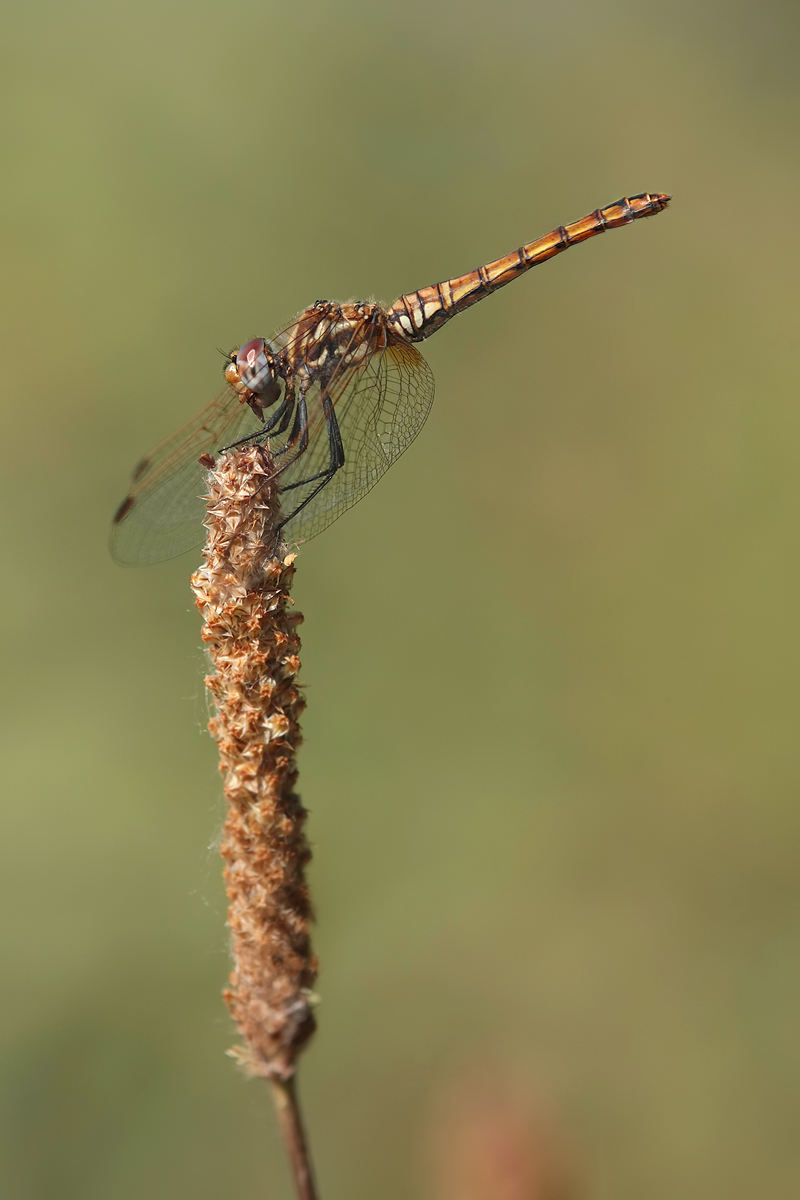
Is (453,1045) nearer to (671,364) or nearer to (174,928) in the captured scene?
(174,928)

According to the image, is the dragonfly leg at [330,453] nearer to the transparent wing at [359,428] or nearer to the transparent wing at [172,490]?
the transparent wing at [359,428]

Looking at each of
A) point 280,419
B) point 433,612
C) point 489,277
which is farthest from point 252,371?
point 433,612

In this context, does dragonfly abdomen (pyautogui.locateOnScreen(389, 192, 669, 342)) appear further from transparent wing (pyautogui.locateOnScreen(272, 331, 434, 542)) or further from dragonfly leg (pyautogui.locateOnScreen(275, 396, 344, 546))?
dragonfly leg (pyautogui.locateOnScreen(275, 396, 344, 546))

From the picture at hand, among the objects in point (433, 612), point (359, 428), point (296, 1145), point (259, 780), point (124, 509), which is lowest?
point (296, 1145)

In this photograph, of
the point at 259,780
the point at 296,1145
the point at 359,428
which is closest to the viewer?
the point at 296,1145

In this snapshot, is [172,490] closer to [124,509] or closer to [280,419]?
[124,509]

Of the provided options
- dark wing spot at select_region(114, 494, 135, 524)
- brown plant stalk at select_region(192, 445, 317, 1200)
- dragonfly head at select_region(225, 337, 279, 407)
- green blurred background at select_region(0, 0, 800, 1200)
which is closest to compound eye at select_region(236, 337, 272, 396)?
dragonfly head at select_region(225, 337, 279, 407)
